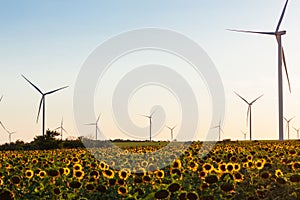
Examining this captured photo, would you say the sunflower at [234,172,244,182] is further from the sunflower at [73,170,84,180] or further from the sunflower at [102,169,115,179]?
the sunflower at [73,170,84,180]

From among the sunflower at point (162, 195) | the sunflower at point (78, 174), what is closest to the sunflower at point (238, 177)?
the sunflower at point (162, 195)

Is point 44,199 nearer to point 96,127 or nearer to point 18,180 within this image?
point 18,180

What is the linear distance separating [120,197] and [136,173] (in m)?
2.96

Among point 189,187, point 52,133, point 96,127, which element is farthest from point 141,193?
point 96,127

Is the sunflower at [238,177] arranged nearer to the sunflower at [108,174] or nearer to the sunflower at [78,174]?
the sunflower at [108,174]

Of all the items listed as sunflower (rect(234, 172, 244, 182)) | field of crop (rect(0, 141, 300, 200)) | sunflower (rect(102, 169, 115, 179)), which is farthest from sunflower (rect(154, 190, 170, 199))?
sunflower (rect(102, 169, 115, 179))

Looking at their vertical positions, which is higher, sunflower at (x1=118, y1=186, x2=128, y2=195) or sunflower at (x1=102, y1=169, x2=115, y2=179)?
sunflower at (x1=102, y1=169, x2=115, y2=179)

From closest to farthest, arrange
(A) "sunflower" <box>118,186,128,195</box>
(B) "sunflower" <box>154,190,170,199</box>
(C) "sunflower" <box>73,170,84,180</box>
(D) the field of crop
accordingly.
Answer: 1. (B) "sunflower" <box>154,190,170,199</box>
2. (D) the field of crop
3. (A) "sunflower" <box>118,186,128,195</box>
4. (C) "sunflower" <box>73,170,84,180</box>

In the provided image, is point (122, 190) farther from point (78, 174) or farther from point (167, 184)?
point (78, 174)

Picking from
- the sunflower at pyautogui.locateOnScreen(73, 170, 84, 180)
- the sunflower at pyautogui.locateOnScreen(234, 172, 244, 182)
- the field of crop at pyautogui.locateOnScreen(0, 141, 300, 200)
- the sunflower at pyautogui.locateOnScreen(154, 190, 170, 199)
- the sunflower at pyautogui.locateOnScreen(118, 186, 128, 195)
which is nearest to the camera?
the sunflower at pyautogui.locateOnScreen(154, 190, 170, 199)

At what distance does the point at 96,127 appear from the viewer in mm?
66375

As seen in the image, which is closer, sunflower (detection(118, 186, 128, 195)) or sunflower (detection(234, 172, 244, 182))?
sunflower (detection(118, 186, 128, 195))

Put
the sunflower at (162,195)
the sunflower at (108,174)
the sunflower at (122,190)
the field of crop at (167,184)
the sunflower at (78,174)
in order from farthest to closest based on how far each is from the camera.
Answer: the sunflower at (108,174)
the sunflower at (78,174)
the sunflower at (122,190)
the field of crop at (167,184)
the sunflower at (162,195)

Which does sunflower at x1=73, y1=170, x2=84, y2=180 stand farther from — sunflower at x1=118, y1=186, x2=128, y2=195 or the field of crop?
sunflower at x1=118, y1=186, x2=128, y2=195
